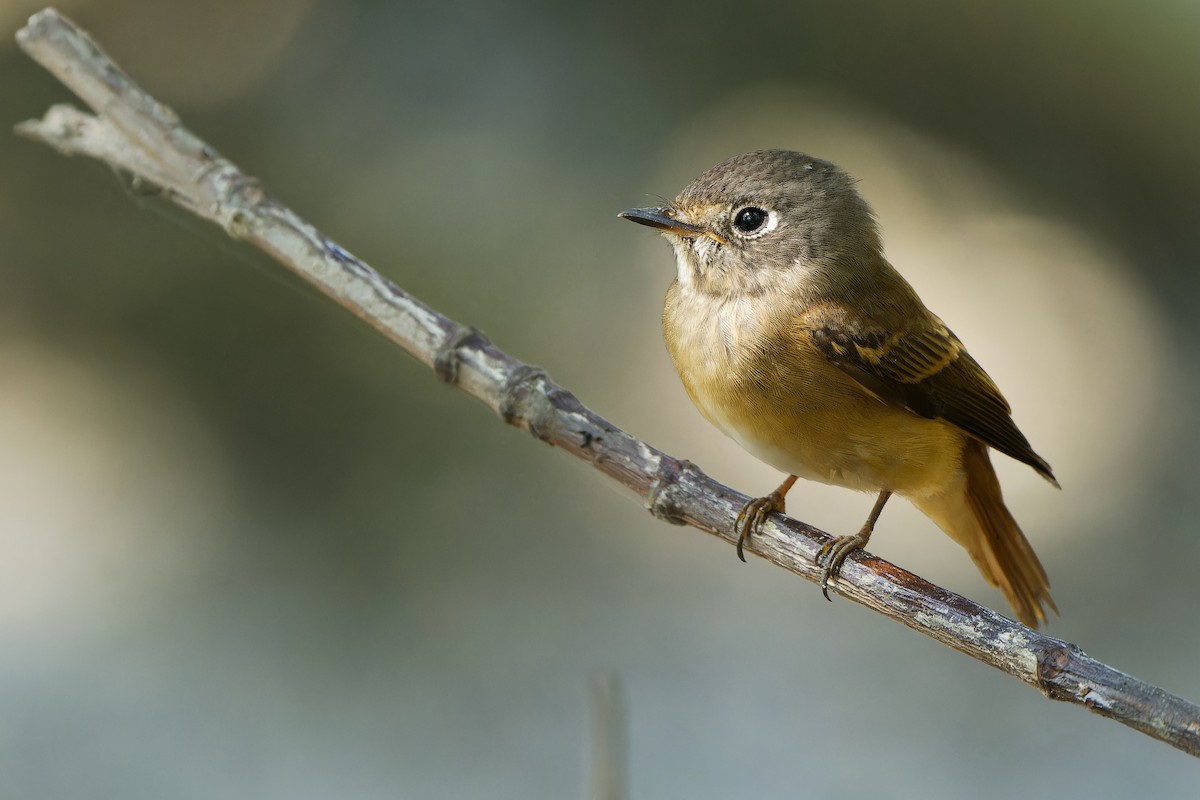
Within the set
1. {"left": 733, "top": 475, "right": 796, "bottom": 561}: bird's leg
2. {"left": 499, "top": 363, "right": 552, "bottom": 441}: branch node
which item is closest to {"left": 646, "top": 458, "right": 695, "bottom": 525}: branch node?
{"left": 733, "top": 475, "right": 796, "bottom": 561}: bird's leg

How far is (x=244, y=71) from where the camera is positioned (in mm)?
3945

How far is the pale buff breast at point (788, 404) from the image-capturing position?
224cm

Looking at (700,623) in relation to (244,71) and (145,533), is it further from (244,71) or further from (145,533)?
(244,71)

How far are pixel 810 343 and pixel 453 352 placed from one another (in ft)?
2.30

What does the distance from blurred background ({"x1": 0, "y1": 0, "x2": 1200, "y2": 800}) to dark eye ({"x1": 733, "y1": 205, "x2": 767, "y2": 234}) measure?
1.48 m

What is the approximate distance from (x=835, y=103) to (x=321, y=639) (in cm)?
247

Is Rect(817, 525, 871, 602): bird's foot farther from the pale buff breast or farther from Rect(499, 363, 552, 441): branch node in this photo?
Rect(499, 363, 552, 441): branch node

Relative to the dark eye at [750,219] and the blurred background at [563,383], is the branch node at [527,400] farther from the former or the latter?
the blurred background at [563,383]

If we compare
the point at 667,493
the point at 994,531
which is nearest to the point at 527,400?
the point at 667,493

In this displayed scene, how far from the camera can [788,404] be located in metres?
2.23

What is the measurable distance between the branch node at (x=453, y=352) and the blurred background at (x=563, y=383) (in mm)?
1566

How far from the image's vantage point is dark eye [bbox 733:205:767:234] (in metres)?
2.38

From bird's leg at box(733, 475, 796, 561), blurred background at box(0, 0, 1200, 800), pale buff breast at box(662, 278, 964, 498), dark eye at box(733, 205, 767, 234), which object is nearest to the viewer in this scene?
bird's leg at box(733, 475, 796, 561)

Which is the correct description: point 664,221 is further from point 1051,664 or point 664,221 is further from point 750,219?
point 1051,664
